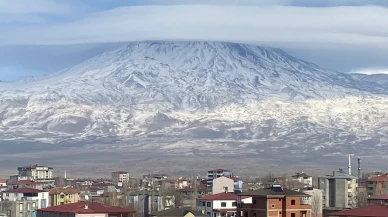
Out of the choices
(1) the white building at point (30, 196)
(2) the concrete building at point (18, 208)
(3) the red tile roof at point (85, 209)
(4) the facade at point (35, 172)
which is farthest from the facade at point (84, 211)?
(4) the facade at point (35, 172)

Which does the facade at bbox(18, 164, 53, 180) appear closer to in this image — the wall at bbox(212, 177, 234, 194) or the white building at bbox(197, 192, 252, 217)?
the wall at bbox(212, 177, 234, 194)

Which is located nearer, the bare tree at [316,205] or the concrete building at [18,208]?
the bare tree at [316,205]

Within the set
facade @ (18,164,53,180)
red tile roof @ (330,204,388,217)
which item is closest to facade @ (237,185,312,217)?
red tile roof @ (330,204,388,217)

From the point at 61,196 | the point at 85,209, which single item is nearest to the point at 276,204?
the point at 85,209

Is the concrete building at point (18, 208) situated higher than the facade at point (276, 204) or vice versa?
the facade at point (276, 204)

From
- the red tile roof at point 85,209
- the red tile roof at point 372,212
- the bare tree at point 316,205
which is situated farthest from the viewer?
the bare tree at point 316,205

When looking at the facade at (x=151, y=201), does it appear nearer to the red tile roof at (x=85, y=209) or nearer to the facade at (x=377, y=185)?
the facade at (x=377, y=185)

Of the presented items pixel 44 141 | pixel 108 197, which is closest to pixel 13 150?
pixel 44 141
